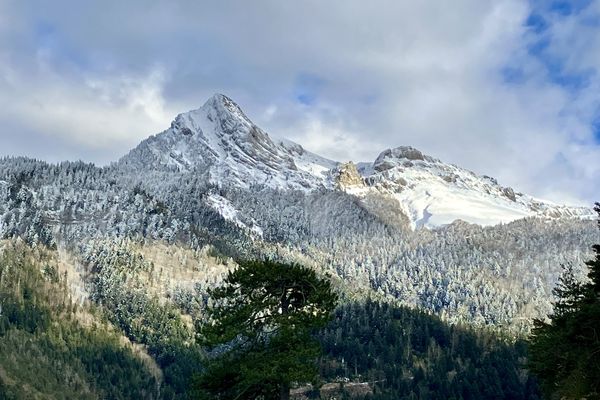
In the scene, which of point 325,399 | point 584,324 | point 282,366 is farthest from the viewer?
point 325,399

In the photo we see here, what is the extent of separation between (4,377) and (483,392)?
14599 cm

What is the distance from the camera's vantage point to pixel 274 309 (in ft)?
89.4

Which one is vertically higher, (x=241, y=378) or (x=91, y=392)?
(x=241, y=378)

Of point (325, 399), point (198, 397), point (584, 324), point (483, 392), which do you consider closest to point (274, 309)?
point (198, 397)

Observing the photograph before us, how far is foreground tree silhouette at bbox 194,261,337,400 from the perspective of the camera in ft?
86.6

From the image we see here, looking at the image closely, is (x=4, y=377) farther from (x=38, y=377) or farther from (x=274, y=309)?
(x=274, y=309)

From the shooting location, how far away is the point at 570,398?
1769 cm

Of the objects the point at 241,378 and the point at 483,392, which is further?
the point at 483,392

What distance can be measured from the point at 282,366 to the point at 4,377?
17850cm

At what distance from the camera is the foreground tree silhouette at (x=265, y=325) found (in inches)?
1040

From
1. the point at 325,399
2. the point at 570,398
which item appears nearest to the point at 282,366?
the point at 570,398

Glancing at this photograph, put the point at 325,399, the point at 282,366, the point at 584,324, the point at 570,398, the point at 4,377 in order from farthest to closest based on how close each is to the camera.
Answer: the point at 325,399
the point at 4,377
the point at 282,366
the point at 584,324
the point at 570,398

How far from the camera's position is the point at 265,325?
27.5m

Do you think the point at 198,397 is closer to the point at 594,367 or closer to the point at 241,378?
the point at 241,378
